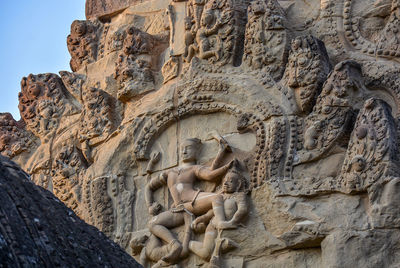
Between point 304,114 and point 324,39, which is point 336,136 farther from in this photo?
point 324,39

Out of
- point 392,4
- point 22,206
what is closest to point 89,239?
point 22,206

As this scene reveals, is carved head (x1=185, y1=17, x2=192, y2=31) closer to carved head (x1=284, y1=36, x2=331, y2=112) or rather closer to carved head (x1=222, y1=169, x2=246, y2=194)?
carved head (x1=284, y1=36, x2=331, y2=112)

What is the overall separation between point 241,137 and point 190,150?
515 mm

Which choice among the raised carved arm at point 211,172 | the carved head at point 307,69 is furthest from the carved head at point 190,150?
the carved head at point 307,69

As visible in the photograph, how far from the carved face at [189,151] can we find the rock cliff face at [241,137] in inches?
0.5

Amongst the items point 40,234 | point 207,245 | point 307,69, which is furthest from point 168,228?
point 40,234

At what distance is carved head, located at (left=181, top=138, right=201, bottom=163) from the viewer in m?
10.2

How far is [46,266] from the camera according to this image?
216 inches

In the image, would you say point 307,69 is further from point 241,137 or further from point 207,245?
point 207,245

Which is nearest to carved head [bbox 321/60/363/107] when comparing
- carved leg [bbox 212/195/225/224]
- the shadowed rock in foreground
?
carved leg [bbox 212/195/225/224]

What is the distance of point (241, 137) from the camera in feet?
33.2

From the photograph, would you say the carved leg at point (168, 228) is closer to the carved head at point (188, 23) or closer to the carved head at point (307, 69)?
the carved head at point (307, 69)

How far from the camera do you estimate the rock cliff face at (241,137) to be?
361 inches

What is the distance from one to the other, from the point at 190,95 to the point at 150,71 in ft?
2.91
